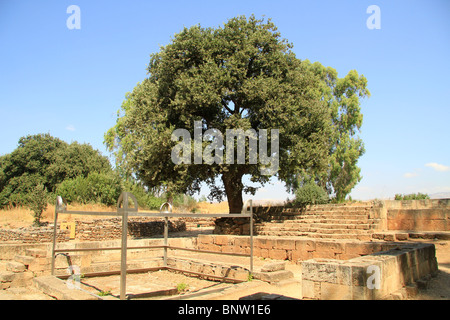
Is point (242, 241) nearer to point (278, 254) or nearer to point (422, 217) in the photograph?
point (278, 254)

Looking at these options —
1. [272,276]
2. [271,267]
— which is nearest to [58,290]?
[272,276]

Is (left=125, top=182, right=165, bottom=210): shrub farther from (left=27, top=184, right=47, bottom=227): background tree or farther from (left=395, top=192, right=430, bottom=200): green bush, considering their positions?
(left=395, top=192, right=430, bottom=200): green bush

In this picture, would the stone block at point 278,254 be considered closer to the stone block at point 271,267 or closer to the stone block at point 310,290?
the stone block at point 271,267

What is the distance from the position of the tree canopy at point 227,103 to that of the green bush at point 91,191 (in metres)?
11.1

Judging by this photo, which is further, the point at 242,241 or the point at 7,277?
the point at 242,241

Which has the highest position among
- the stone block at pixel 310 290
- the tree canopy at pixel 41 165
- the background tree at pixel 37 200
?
the tree canopy at pixel 41 165

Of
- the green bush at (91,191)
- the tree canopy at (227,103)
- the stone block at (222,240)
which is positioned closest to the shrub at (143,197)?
the green bush at (91,191)

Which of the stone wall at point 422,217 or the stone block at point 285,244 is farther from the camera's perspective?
the stone wall at point 422,217

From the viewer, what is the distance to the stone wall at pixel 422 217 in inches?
483

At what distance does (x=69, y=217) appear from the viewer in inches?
787

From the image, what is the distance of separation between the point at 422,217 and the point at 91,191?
22877mm

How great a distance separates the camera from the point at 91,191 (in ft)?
88.0
